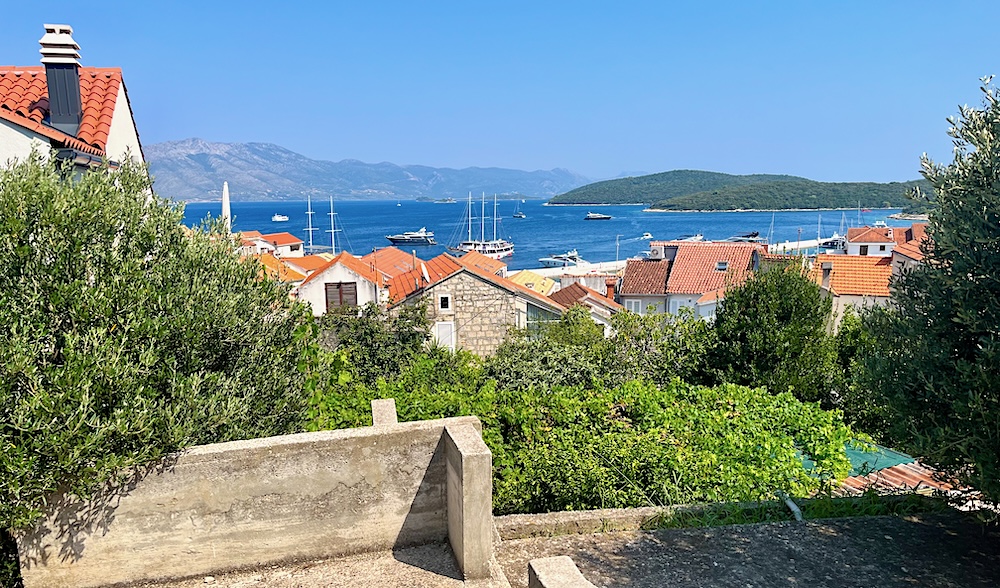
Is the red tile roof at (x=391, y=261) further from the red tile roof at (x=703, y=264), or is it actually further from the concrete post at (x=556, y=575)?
the concrete post at (x=556, y=575)

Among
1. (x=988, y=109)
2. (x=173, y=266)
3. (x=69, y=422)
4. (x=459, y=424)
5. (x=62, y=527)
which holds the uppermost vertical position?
(x=988, y=109)

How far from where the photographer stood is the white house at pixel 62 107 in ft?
35.8

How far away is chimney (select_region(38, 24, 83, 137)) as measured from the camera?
12.1m

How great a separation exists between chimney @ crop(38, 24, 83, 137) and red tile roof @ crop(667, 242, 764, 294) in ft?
135

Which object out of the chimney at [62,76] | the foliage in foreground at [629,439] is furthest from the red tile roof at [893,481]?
the chimney at [62,76]

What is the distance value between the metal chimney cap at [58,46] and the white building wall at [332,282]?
20.5 meters

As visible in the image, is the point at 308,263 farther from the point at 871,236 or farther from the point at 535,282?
the point at 871,236

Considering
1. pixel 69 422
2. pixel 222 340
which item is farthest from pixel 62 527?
pixel 222 340

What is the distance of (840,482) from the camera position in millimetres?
8711

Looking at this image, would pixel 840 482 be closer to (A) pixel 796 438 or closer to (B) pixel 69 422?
(A) pixel 796 438

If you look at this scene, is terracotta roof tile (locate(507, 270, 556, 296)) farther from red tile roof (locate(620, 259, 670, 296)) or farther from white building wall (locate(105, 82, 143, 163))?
white building wall (locate(105, 82, 143, 163))

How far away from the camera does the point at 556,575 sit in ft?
13.9

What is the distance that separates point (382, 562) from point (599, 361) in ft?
34.9

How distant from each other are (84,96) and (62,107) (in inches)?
41.2
